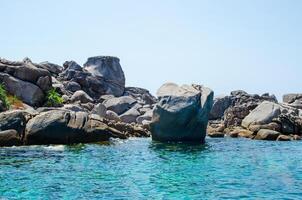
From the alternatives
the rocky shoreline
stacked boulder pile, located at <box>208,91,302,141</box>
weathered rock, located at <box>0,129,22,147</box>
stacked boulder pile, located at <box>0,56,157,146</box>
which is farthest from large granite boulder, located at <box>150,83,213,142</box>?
weathered rock, located at <box>0,129,22,147</box>

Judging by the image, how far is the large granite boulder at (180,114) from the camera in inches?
1939

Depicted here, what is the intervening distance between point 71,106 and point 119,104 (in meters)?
15.8

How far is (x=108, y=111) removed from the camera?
70.2 m

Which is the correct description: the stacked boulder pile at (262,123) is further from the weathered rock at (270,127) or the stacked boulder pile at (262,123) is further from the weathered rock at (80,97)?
the weathered rock at (80,97)

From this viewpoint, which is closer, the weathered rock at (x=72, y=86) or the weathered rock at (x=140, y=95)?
the weathered rock at (x=72, y=86)

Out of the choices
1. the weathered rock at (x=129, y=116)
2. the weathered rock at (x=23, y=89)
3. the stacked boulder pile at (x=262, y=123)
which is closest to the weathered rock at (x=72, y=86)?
the weathered rock at (x=129, y=116)

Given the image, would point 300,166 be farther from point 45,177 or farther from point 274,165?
point 45,177

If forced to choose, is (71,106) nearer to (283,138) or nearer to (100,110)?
(100,110)

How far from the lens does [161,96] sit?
165 feet

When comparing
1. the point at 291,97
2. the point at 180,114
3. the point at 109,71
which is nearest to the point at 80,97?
the point at 109,71

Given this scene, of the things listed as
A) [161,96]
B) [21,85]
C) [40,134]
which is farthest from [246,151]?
[21,85]

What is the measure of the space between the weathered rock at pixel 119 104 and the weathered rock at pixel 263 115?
75.6ft

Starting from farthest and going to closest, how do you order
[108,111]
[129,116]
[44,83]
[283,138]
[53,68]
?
[53,68] < [129,116] < [108,111] < [44,83] < [283,138]

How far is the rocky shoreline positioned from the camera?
44.0 metres
